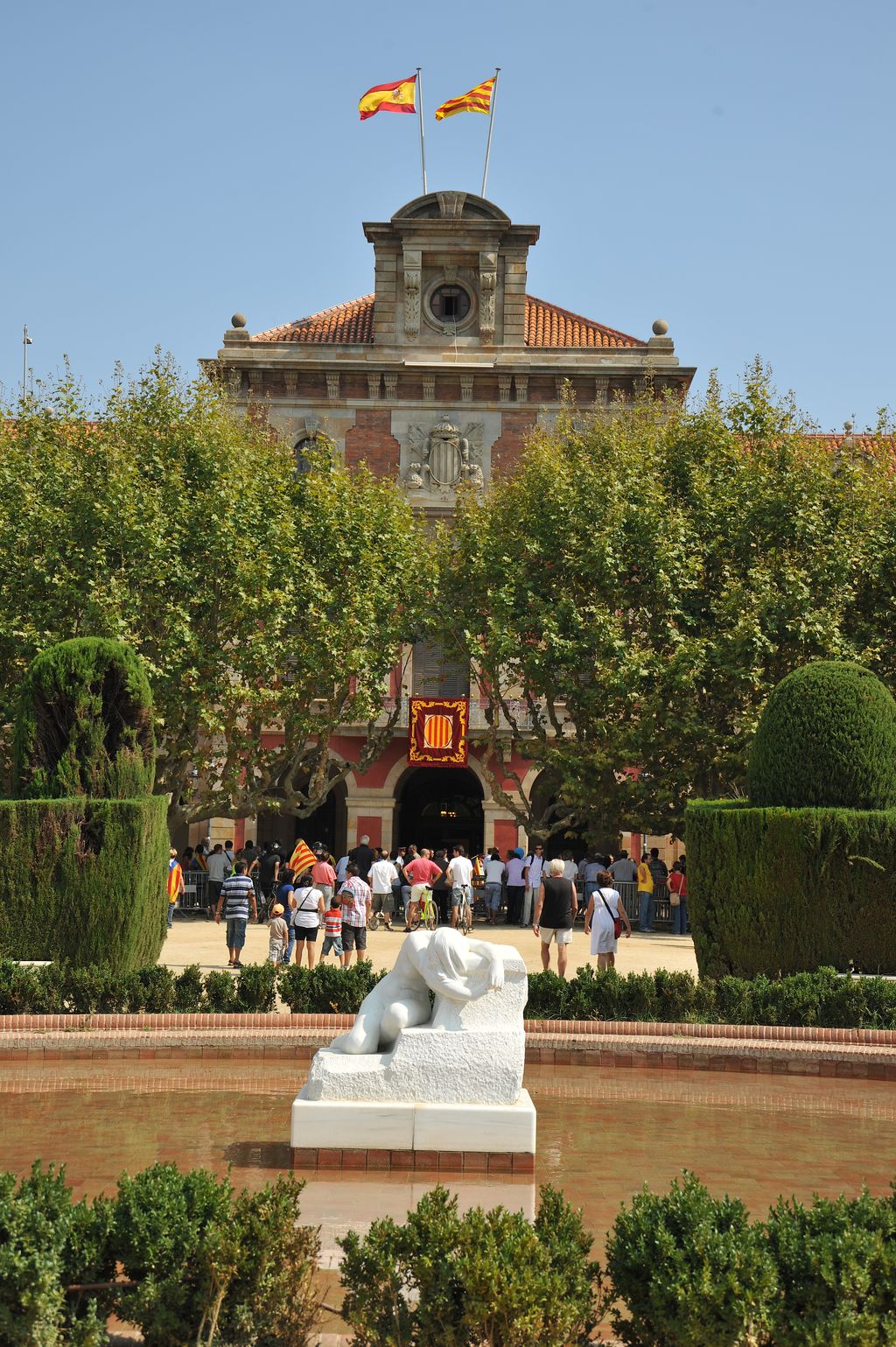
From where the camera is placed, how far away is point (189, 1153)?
28.8ft

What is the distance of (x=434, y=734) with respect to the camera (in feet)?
114

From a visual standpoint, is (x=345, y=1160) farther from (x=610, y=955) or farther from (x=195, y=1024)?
(x=610, y=955)

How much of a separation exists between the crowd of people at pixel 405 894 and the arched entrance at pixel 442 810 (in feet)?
16.0

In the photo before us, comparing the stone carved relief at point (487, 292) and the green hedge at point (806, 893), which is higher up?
the stone carved relief at point (487, 292)

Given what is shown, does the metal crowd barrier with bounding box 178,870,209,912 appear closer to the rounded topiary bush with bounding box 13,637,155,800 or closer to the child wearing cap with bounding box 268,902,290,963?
the child wearing cap with bounding box 268,902,290,963

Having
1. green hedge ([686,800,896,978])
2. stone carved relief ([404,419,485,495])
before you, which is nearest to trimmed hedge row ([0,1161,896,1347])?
green hedge ([686,800,896,978])

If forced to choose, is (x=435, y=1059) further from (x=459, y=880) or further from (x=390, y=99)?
(x=390, y=99)

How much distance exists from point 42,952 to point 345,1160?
8205 mm

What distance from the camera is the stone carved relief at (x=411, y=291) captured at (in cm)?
3700

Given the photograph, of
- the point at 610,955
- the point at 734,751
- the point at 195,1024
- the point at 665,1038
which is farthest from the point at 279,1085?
the point at 734,751

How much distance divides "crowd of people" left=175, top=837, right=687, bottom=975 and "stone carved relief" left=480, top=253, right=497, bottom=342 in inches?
544

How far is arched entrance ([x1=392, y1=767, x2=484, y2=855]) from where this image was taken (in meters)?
40.7

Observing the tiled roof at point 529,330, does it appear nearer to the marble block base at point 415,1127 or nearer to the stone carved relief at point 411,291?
the stone carved relief at point 411,291

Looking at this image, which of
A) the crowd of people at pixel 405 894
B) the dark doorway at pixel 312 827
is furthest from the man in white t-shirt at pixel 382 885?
the dark doorway at pixel 312 827
